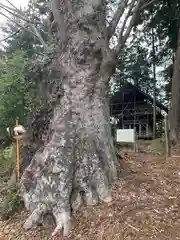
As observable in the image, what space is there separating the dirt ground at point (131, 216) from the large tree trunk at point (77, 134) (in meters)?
0.17

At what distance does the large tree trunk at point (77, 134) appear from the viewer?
431 cm

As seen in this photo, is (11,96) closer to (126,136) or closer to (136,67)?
(126,136)

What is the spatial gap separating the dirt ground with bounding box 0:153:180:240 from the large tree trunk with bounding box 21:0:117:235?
0.56ft

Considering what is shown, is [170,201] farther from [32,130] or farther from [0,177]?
[0,177]

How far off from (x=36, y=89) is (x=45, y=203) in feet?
8.22

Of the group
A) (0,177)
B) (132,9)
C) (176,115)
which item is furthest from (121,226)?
(176,115)

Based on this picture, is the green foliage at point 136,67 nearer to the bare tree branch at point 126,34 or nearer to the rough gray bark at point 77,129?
the bare tree branch at point 126,34

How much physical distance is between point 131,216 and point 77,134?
1512mm

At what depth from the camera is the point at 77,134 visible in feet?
15.4

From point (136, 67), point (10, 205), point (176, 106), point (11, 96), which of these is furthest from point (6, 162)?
point (136, 67)

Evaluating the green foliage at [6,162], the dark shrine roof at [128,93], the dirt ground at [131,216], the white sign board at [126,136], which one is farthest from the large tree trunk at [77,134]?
the dark shrine roof at [128,93]

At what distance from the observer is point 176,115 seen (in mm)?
9648

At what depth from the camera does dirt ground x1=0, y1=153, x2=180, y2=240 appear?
3.63 metres

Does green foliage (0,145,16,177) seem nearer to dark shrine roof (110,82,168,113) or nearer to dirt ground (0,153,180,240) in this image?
dirt ground (0,153,180,240)
